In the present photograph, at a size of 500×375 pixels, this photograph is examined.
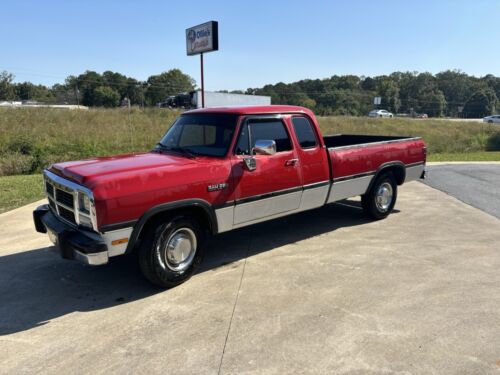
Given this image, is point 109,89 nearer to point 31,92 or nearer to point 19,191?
point 31,92

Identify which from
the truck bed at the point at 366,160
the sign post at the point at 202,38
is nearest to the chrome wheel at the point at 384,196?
the truck bed at the point at 366,160

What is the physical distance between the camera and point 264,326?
3.67 meters

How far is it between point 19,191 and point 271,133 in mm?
7629

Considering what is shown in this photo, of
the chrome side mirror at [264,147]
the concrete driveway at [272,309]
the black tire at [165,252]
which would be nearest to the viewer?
the concrete driveway at [272,309]

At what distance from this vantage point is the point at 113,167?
4.29 meters

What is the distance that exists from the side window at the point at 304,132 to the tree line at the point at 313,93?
3545 inches

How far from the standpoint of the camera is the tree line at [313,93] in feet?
336

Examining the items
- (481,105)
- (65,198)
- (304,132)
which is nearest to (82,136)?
(304,132)

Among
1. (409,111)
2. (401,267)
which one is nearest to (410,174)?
→ (401,267)

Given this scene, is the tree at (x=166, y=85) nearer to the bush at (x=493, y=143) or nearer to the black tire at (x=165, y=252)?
the bush at (x=493, y=143)

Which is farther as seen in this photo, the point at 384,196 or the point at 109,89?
the point at 109,89

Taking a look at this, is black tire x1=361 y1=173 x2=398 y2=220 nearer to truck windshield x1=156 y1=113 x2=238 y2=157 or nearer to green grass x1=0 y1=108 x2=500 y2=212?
truck windshield x1=156 y1=113 x2=238 y2=157

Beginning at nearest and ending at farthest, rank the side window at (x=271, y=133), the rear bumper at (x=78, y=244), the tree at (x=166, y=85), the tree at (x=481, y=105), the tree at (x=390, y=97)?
the rear bumper at (x=78, y=244) → the side window at (x=271, y=133) → the tree at (x=481, y=105) → the tree at (x=166, y=85) → the tree at (x=390, y=97)

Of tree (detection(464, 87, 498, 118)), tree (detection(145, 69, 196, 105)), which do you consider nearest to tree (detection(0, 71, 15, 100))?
tree (detection(145, 69, 196, 105))
